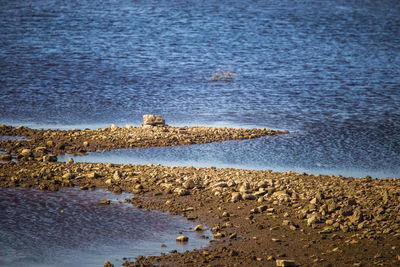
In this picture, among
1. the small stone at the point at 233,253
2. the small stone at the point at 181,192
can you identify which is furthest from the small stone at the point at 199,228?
the small stone at the point at 181,192

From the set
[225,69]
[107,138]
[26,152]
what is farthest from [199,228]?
[225,69]

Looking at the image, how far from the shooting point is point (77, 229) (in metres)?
8.95

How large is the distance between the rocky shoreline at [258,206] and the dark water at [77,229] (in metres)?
0.32

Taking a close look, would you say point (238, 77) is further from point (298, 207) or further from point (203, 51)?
point (298, 207)

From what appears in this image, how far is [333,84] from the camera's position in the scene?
1029 inches

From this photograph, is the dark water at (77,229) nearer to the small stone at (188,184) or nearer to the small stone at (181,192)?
the small stone at (181,192)

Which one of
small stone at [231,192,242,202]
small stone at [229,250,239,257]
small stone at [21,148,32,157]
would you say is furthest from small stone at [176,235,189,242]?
small stone at [21,148,32,157]

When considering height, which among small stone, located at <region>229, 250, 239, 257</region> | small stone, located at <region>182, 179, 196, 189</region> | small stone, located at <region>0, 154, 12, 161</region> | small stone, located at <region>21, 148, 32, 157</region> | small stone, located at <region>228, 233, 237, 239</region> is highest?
small stone, located at <region>21, 148, 32, 157</region>

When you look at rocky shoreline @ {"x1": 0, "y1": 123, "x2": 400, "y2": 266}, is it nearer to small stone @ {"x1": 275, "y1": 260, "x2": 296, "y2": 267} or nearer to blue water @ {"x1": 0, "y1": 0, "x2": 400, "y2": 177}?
small stone @ {"x1": 275, "y1": 260, "x2": 296, "y2": 267}

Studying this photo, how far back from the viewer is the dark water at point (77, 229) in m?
7.88

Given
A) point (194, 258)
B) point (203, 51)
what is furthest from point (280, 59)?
point (194, 258)

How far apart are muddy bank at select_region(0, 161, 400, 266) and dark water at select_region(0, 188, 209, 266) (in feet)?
1.13

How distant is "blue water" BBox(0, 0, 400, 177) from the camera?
1673 centimetres

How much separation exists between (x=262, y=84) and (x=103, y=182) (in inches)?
635
